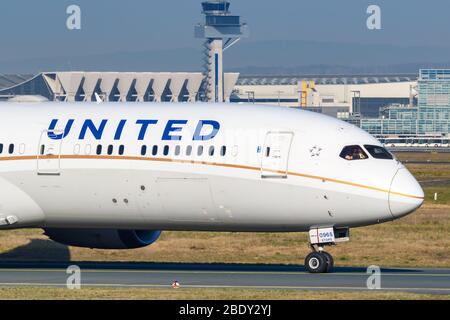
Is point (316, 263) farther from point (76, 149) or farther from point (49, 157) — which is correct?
point (49, 157)

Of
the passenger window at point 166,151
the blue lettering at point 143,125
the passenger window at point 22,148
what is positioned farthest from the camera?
the passenger window at point 22,148

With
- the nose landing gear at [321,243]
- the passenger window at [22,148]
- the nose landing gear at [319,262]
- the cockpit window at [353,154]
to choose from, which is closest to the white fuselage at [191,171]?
the passenger window at [22,148]

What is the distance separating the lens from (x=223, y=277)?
35031 millimetres

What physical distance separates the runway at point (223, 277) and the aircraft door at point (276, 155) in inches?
119

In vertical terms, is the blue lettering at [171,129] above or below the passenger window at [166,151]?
above

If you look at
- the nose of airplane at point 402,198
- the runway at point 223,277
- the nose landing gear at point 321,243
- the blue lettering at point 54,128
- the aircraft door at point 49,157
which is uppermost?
the blue lettering at point 54,128

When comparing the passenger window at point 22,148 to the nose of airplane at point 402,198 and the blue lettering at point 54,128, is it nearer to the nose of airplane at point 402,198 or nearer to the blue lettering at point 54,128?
the blue lettering at point 54,128

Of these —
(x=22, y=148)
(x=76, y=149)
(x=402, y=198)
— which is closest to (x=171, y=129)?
(x=76, y=149)

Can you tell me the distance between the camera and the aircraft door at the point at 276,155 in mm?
34344

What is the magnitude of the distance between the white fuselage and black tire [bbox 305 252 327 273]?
90 centimetres

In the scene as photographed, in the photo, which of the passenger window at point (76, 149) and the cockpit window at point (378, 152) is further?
the passenger window at point (76, 149)

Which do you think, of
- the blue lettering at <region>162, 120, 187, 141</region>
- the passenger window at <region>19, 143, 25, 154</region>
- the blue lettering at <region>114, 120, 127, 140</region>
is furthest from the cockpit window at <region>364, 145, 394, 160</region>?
the passenger window at <region>19, 143, 25, 154</region>

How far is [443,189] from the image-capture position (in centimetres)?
8600
